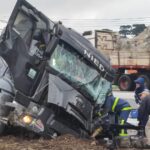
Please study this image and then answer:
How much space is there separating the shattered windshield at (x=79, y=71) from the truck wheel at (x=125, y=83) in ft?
67.1

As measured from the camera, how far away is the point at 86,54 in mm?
9953

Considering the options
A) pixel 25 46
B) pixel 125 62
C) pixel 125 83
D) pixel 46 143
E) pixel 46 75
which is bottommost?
pixel 46 143

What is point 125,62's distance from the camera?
31.6 m

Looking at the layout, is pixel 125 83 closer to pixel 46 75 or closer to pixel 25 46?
pixel 25 46

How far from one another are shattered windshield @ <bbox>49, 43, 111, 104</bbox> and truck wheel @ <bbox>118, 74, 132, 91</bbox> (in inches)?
805

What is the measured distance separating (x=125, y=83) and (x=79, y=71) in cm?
2123

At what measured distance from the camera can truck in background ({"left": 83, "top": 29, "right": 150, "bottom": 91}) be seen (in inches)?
1215

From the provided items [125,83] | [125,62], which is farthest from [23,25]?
[125,62]

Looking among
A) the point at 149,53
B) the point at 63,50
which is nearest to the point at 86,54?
the point at 63,50

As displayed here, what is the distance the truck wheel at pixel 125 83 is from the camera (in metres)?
30.7

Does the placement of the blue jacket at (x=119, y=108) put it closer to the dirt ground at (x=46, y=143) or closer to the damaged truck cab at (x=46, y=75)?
the damaged truck cab at (x=46, y=75)

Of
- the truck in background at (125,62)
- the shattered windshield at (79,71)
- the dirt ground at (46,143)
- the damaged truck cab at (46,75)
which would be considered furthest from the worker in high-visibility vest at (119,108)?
the truck in background at (125,62)

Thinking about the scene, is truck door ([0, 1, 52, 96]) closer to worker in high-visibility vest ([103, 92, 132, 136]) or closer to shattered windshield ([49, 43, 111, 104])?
shattered windshield ([49, 43, 111, 104])

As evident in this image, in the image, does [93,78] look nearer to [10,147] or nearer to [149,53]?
[10,147]
